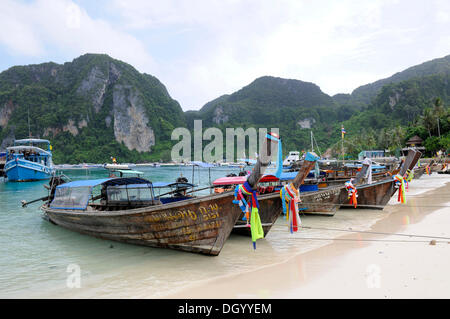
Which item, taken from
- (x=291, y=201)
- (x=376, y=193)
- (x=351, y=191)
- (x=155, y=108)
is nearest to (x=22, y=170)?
(x=351, y=191)

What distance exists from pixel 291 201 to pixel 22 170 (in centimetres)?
4793

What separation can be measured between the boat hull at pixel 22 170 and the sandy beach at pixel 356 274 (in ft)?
155

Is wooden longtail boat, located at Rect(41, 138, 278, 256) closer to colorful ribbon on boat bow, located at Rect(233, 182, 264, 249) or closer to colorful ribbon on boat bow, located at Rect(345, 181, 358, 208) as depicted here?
colorful ribbon on boat bow, located at Rect(233, 182, 264, 249)

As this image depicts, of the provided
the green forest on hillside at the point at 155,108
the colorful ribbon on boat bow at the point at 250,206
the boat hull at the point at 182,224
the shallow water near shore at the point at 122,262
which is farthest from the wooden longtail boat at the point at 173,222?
the green forest on hillside at the point at 155,108

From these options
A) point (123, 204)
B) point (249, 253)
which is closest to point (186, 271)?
point (249, 253)

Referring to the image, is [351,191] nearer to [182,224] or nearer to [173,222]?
[182,224]

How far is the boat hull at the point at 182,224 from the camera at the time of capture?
23.0ft

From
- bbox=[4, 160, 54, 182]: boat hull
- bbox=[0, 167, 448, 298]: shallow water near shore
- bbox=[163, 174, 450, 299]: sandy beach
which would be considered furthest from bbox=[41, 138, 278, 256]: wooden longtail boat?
bbox=[4, 160, 54, 182]: boat hull

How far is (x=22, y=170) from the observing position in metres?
42.9

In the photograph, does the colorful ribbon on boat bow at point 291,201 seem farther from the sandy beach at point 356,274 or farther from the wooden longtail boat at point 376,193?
the wooden longtail boat at point 376,193

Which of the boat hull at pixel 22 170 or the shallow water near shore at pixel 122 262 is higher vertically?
the boat hull at pixel 22 170

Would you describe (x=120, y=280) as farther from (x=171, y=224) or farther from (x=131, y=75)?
(x=131, y=75)

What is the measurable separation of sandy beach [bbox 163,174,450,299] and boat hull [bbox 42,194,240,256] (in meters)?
1.18

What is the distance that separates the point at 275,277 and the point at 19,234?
1202 centimetres
